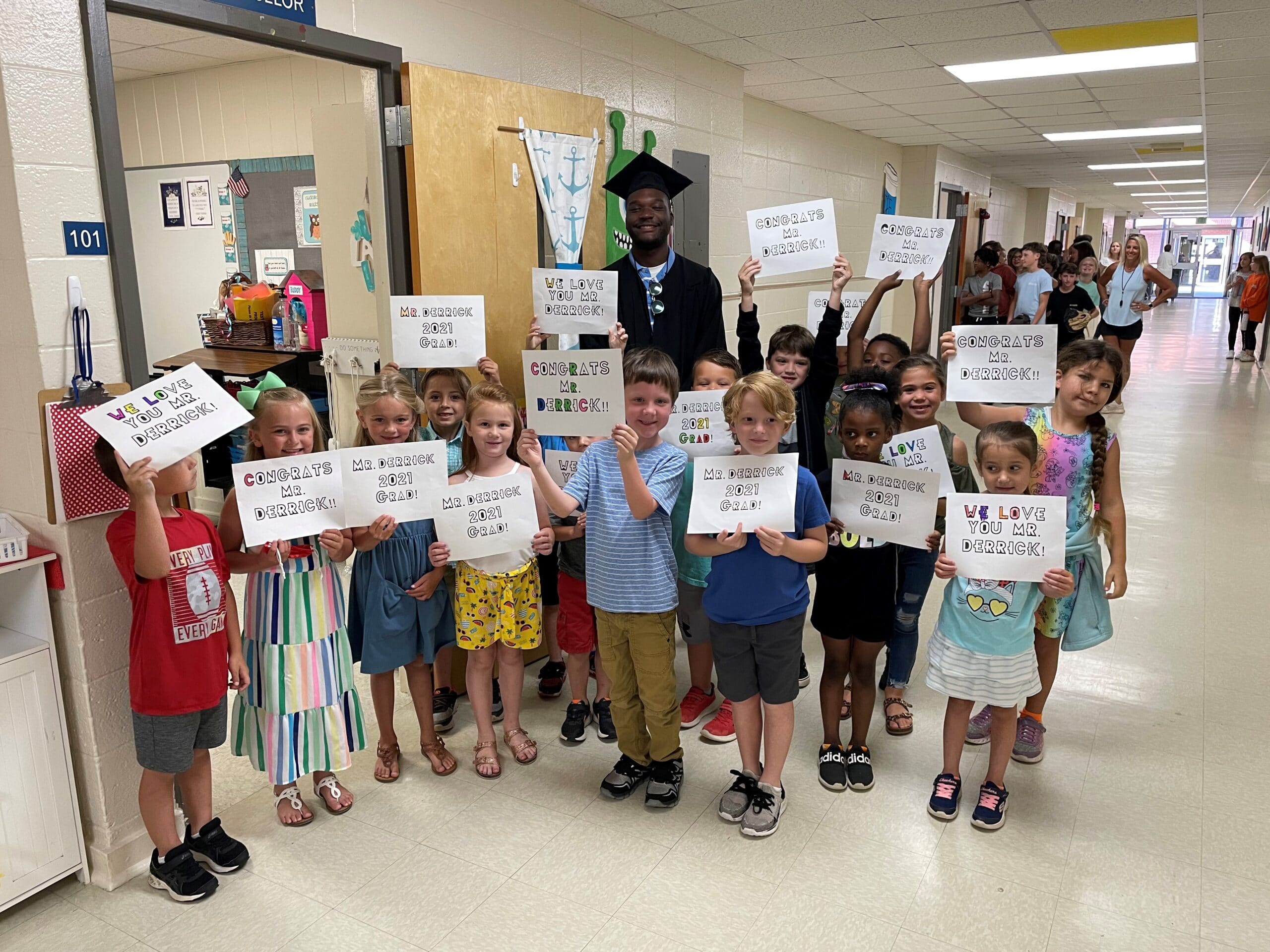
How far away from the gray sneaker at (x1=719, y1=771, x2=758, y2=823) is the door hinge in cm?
222

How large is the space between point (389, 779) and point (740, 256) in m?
3.88

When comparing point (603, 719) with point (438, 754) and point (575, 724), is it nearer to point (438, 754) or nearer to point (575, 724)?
point (575, 724)

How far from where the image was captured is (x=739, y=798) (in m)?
2.45

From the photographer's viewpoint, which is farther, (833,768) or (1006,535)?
(833,768)

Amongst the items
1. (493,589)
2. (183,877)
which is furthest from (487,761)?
A: (183,877)

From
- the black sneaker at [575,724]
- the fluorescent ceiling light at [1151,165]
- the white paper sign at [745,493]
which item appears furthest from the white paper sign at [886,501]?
the fluorescent ceiling light at [1151,165]

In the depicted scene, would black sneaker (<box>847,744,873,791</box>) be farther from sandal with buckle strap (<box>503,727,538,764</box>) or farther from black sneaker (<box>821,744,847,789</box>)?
sandal with buckle strap (<box>503,727,538,764</box>)

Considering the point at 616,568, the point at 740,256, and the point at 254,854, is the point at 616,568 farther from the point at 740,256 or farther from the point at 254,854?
the point at 740,256

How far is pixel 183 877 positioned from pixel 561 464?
1.47 meters

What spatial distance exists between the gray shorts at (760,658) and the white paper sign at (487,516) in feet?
2.04

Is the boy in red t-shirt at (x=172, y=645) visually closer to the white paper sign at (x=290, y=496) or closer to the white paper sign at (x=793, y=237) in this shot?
the white paper sign at (x=290, y=496)

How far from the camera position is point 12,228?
1920 millimetres

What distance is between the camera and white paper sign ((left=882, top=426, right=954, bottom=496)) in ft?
7.73

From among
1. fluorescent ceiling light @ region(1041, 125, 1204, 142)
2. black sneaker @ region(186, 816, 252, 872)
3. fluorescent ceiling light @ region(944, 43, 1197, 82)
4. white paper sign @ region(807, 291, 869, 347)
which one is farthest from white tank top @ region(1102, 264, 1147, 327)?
black sneaker @ region(186, 816, 252, 872)
